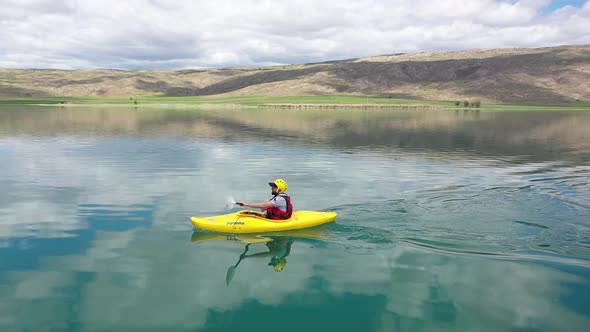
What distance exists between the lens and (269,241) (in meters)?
16.1

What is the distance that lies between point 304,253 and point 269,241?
1683 mm

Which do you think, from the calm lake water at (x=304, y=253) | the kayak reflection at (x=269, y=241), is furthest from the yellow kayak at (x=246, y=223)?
the calm lake water at (x=304, y=253)

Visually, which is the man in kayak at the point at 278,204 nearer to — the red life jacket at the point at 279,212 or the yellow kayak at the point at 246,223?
the red life jacket at the point at 279,212

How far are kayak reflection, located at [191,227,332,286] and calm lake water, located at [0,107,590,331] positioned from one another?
9 cm

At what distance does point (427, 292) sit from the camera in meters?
12.0

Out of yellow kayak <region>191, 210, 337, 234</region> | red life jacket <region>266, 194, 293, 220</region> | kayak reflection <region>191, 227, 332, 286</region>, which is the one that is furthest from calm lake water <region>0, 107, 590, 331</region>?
red life jacket <region>266, 194, 293, 220</region>

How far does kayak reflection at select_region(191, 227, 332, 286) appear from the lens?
568 inches

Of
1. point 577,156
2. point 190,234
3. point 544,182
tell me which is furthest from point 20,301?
point 577,156

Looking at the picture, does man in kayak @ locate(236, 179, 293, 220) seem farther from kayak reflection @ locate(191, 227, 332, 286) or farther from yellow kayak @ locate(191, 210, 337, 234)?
kayak reflection @ locate(191, 227, 332, 286)

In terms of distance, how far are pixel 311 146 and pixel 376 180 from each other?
17136mm

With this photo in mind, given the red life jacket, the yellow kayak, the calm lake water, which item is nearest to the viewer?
the calm lake water

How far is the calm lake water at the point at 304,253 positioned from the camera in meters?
10.8

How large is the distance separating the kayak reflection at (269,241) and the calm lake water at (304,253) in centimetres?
9

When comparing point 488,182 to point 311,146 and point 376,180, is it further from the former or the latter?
point 311,146
